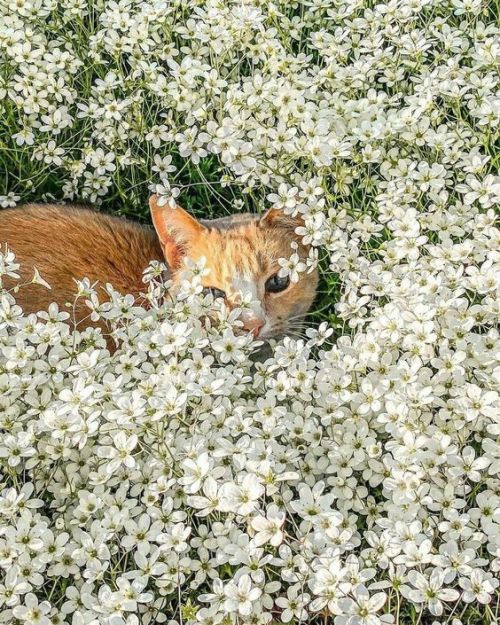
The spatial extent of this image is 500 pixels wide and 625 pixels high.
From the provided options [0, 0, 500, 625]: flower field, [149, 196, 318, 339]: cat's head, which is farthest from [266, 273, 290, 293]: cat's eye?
[0, 0, 500, 625]: flower field

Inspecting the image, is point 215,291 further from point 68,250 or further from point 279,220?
point 68,250

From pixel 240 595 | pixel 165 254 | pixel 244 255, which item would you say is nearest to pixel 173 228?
pixel 165 254

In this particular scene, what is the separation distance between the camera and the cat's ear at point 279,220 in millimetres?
3624

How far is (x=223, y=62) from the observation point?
4.24 metres

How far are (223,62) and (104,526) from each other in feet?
7.93

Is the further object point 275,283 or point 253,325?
point 275,283

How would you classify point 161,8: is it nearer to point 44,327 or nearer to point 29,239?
point 29,239

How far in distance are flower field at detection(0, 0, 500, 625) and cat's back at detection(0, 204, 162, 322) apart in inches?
8.1

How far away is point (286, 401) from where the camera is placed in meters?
3.23

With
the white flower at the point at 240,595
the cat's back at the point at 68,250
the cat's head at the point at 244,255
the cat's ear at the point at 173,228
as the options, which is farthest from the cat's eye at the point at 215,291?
the white flower at the point at 240,595

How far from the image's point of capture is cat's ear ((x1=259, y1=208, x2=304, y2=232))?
11.9ft

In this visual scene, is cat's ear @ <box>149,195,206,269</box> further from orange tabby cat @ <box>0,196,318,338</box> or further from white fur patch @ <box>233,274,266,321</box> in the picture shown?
white fur patch @ <box>233,274,266,321</box>

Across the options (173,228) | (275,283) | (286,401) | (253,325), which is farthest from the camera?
(275,283)

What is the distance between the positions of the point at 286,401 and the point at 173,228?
2.82 feet
